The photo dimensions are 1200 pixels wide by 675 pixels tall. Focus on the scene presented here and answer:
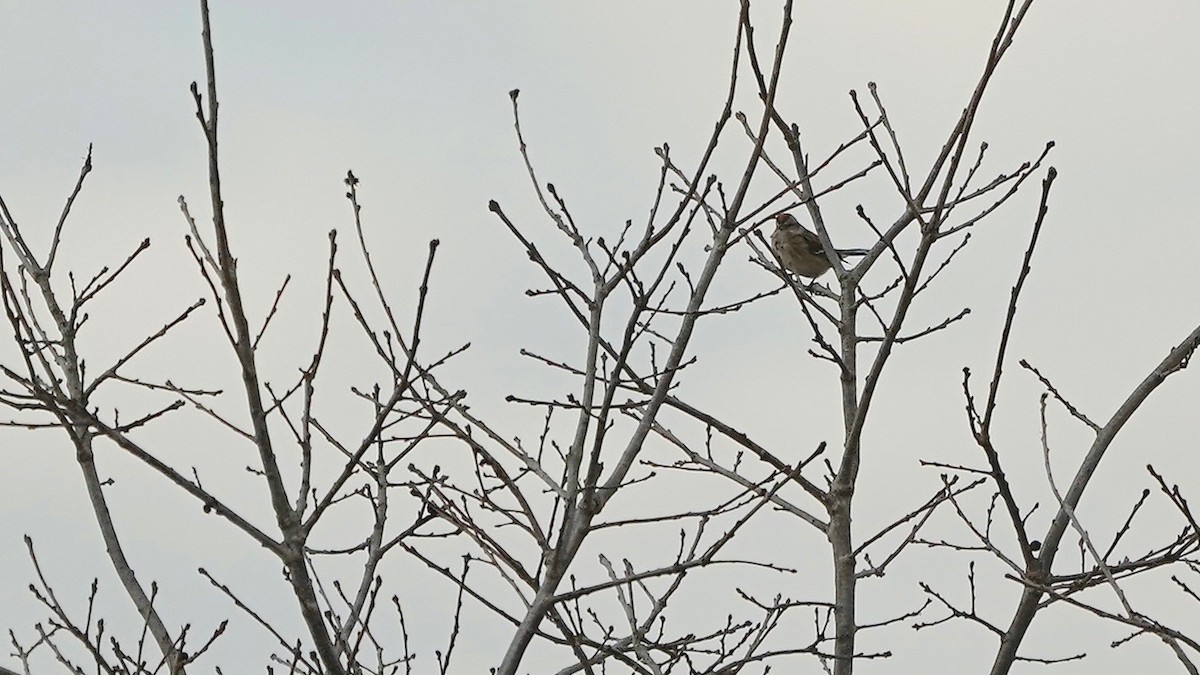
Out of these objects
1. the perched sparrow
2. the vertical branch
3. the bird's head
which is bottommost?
the vertical branch

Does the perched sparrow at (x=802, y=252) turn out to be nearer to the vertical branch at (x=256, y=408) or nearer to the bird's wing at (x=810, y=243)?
the bird's wing at (x=810, y=243)

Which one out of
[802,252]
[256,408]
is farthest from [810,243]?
[256,408]

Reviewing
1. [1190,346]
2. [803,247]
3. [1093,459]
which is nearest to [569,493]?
[1093,459]

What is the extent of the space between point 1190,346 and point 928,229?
1.44 m

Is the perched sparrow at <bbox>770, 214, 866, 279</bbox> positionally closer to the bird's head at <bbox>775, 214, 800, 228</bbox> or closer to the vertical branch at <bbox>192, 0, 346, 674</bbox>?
the bird's head at <bbox>775, 214, 800, 228</bbox>

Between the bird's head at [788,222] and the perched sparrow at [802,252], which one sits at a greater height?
the bird's head at [788,222]


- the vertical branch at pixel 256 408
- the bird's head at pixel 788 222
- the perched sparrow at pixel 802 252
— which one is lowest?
the vertical branch at pixel 256 408

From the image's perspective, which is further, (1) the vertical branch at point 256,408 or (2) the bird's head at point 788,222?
(2) the bird's head at point 788,222

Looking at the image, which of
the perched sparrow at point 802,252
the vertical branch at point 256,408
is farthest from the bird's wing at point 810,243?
the vertical branch at point 256,408

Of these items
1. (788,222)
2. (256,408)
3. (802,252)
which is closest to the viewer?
(256,408)

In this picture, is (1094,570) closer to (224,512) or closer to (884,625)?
(884,625)

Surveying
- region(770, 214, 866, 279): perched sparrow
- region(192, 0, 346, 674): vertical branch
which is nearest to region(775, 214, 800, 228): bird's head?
region(770, 214, 866, 279): perched sparrow

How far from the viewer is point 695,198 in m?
3.24

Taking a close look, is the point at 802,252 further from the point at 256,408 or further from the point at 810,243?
the point at 256,408
